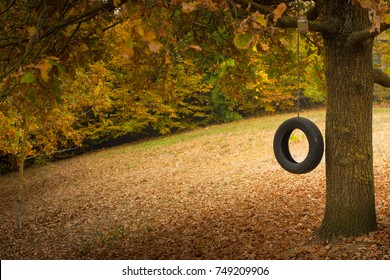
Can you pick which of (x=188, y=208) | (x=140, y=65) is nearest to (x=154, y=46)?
(x=140, y=65)

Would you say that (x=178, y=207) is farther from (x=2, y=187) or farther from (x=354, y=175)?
(x=2, y=187)

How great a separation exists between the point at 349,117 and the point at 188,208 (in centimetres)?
615

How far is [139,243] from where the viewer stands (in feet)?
29.9

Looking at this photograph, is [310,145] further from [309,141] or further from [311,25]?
[311,25]

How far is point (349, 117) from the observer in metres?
6.03

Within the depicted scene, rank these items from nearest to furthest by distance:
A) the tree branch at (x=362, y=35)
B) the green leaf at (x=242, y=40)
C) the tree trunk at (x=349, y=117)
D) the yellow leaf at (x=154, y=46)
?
the yellow leaf at (x=154, y=46) → the green leaf at (x=242, y=40) → the tree branch at (x=362, y=35) → the tree trunk at (x=349, y=117)

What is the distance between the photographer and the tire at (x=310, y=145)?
18.3 ft

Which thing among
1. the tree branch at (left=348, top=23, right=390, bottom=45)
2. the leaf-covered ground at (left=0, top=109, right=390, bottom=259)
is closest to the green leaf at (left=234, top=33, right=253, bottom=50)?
the tree branch at (left=348, top=23, right=390, bottom=45)

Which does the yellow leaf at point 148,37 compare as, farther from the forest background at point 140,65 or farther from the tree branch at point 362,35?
the tree branch at point 362,35

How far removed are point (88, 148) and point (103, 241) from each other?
1926 centimetres

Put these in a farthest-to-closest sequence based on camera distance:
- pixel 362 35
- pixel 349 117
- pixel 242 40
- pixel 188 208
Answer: pixel 188 208
pixel 349 117
pixel 362 35
pixel 242 40

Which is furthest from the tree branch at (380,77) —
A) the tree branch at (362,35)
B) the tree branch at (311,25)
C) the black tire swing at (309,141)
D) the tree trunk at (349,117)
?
the black tire swing at (309,141)

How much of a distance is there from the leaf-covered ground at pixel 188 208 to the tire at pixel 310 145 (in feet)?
4.17

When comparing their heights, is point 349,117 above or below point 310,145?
above
